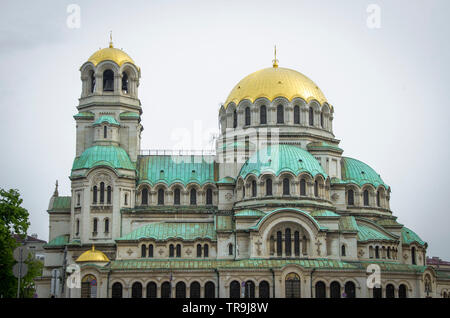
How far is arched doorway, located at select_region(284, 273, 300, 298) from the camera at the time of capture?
5966 centimetres

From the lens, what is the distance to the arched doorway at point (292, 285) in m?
59.7

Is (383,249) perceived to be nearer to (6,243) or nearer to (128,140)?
(128,140)

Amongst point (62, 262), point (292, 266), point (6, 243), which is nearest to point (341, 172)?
Result: point (292, 266)

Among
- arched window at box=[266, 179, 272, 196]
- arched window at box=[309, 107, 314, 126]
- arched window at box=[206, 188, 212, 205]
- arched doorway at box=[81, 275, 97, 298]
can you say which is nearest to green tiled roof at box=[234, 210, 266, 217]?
arched window at box=[266, 179, 272, 196]

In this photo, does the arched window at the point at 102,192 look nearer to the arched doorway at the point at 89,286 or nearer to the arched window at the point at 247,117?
the arched doorway at the point at 89,286

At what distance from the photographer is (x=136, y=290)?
61.1 meters

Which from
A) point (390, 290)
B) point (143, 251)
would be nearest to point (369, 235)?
point (390, 290)

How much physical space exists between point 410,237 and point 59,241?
34919 millimetres

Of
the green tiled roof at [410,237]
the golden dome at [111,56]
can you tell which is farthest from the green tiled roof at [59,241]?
the green tiled roof at [410,237]

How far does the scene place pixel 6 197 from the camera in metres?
56.7

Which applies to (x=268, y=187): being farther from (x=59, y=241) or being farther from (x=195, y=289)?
(x=59, y=241)

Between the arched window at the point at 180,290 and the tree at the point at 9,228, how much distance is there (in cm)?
1370

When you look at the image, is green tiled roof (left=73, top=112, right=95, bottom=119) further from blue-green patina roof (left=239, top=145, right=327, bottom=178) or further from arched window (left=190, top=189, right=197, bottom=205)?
blue-green patina roof (left=239, top=145, right=327, bottom=178)

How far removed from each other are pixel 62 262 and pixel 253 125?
23.6 m
